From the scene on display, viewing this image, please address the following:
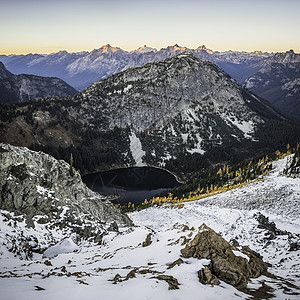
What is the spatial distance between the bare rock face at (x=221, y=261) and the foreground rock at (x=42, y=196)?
2469 centimetres

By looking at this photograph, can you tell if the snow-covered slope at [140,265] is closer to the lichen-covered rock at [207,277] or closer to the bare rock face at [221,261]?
the lichen-covered rock at [207,277]

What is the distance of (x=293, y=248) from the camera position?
3578 centimetres

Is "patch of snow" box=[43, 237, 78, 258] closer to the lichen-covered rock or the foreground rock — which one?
the foreground rock

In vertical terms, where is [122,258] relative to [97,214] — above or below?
above

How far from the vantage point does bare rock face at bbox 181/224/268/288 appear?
813 inches

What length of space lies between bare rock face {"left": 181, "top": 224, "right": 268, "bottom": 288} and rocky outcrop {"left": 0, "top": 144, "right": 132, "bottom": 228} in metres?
29.3

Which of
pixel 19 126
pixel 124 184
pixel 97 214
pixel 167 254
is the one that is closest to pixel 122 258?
pixel 167 254

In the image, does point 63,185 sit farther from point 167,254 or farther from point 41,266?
point 167,254

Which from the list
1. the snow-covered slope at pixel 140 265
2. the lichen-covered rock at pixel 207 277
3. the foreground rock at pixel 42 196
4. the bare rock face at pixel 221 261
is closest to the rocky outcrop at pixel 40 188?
the foreground rock at pixel 42 196

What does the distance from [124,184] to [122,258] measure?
524ft

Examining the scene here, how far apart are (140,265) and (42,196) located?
89.5 ft

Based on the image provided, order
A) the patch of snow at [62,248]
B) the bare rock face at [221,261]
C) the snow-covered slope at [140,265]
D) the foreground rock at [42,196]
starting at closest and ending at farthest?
1. the snow-covered slope at [140,265]
2. the bare rock face at [221,261]
3. the patch of snow at [62,248]
4. the foreground rock at [42,196]

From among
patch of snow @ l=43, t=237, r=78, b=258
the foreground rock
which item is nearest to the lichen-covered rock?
patch of snow @ l=43, t=237, r=78, b=258

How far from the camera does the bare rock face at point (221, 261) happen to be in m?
20.7
